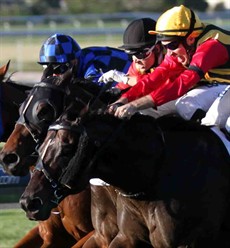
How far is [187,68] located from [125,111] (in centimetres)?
73

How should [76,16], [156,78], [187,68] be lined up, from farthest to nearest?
[76,16], [187,68], [156,78]

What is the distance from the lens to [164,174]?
540 cm

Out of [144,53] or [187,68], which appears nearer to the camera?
[187,68]

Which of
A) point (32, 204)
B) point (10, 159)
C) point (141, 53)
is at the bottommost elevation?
point (10, 159)

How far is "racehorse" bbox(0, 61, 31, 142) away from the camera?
7.08 metres

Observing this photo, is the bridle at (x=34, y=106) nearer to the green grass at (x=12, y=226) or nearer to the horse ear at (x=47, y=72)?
the horse ear at (x=47, y=72)

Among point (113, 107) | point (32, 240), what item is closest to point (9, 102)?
point (32, 240)

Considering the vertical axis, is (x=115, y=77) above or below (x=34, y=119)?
above

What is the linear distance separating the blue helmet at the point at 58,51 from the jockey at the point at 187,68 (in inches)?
53.2

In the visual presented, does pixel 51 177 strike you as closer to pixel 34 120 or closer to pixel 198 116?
pixel 34 120

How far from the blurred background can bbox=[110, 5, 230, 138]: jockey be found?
52.2 ft

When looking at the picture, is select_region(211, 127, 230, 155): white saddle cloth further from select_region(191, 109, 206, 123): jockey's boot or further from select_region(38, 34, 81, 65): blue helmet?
select_region(38, 34, 81, 65): blue helmet

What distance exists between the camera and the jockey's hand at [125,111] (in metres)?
5.30

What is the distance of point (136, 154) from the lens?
17.6 ft
